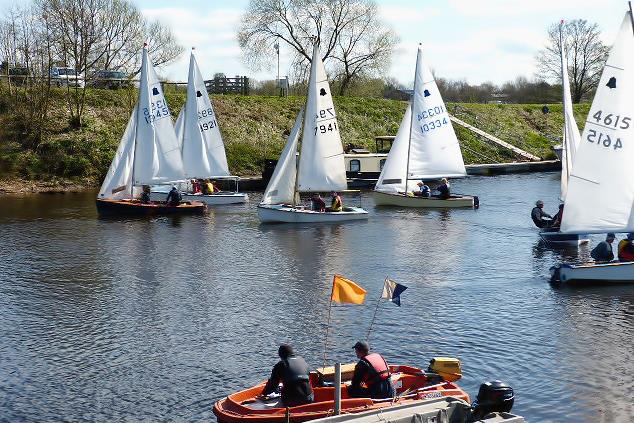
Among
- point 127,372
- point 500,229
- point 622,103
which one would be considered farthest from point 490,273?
point 127,372

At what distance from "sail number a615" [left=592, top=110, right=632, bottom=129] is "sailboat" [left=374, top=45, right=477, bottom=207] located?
26.7 meters

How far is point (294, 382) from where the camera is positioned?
2125 centimetres

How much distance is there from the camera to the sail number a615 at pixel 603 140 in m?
36.8

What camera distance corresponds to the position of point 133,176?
61.5 meters

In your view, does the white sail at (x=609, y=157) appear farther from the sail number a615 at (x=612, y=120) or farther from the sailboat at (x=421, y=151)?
the sailboat at (x=421, y=151)

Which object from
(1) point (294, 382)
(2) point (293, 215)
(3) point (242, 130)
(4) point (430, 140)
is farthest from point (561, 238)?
(3) point (242, 130)

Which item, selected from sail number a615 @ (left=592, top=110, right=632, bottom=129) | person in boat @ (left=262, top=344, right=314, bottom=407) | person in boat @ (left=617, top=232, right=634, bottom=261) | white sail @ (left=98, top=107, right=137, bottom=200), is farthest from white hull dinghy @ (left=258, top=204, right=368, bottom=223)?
person in boat @ (left=262, top=344, right=314, bottom=407)

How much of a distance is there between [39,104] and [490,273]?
58.9m

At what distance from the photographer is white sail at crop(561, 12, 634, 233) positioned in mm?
36438

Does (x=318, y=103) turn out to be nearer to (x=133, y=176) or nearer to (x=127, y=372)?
(x=133, y=176)

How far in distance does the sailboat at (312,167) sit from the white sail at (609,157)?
69.6 feet

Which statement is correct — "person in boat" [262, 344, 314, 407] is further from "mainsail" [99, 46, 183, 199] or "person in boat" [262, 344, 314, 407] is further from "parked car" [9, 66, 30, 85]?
"parked car" [9, 66, 30, 85]

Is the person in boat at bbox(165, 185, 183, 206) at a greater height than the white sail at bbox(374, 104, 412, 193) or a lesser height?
lesser

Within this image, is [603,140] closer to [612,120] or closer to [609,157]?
[609,157]
